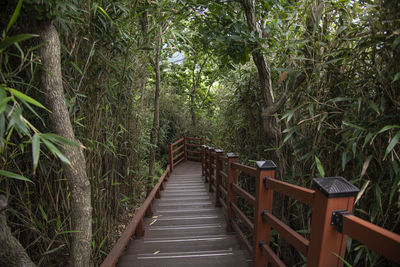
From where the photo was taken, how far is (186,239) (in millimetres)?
2186

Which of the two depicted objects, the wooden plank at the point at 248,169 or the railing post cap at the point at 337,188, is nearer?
the railing post cap at the point at 337,188

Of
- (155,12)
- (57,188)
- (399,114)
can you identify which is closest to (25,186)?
(57,188)

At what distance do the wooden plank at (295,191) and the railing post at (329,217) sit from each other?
110 millimetres

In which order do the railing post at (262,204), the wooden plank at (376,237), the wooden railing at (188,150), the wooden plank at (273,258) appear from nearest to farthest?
the wooden plank at (376,237), the wooden plank at (273,258), the railing post at (262,204), the wooden railing at (188,150)

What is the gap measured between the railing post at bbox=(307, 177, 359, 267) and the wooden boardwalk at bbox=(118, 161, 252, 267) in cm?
101

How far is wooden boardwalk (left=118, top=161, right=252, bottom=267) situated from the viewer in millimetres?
1785

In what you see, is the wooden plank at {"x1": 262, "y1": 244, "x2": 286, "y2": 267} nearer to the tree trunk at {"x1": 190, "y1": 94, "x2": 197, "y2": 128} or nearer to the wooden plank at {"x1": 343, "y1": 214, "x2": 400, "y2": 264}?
the wooden plank at {"x1": 343, "y1": 214, "x2": 400, "y2": 264}

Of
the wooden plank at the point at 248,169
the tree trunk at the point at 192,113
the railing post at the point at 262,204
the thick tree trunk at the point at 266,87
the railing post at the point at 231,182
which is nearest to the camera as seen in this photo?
the railing post at the point at 262,204

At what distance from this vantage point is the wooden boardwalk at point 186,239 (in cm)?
179

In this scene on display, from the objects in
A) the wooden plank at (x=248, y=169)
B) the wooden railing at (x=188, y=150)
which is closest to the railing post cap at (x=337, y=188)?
the wooden plank at (x=248, y=169)

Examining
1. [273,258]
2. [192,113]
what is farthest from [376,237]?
[192,113]

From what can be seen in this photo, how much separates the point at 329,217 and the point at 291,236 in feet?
1.22

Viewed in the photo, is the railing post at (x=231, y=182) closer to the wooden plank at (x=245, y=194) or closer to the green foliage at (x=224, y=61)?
the wooden plank at (x=245, y=194)

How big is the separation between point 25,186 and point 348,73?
2.05 meters
